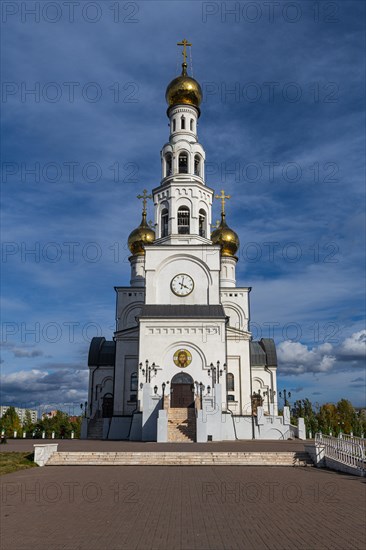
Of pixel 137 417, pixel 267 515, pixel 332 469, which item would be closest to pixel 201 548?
pixel 267 515

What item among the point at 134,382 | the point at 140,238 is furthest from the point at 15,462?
the point at 140,238

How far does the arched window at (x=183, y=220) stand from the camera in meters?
32.1

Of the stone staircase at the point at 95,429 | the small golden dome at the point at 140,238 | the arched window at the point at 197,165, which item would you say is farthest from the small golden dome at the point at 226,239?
the stone staircase at the point at 95,429

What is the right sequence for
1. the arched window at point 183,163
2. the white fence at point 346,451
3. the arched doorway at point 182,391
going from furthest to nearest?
the arched window at point 183,163 < the arched doorway at point 182,391 < the white fence at point 346,451

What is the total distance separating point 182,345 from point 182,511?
64.3 ft

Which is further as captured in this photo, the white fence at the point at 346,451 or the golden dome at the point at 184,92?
the golden dome at the point at 184,92

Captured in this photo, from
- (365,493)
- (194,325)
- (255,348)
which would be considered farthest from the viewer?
(255,348)

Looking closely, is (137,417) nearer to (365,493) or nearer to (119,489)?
(119,489)

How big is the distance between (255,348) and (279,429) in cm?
1135

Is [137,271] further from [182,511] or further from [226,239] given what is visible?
[182,511]

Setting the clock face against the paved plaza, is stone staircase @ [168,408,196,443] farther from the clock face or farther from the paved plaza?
the paved plaza

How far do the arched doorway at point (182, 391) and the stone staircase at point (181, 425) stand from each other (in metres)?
1.64

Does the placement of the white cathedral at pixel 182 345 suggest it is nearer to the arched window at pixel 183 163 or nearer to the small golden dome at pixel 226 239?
the arched window at pixel 183 163

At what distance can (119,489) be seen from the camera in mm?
11055
